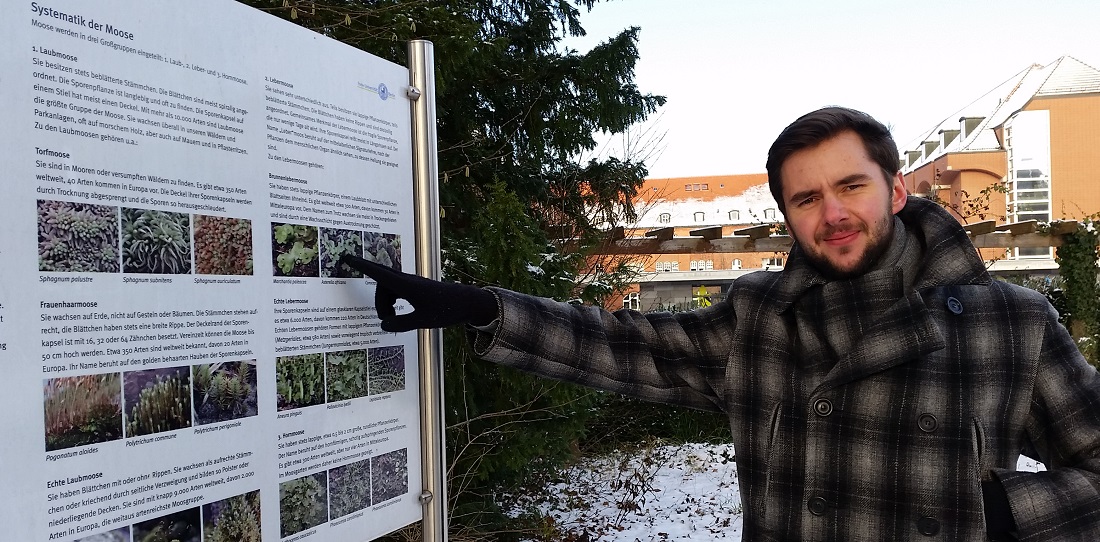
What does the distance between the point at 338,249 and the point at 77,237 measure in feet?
1.95

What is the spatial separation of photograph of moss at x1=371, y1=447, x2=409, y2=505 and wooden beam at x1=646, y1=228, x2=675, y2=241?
6.48 meters

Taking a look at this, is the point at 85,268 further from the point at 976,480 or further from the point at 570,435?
the point at 570,435

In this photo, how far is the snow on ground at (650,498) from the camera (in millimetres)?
5727

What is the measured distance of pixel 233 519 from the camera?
4.91 ft

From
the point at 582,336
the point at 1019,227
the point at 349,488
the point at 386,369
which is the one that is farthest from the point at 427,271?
the point at 1019,227

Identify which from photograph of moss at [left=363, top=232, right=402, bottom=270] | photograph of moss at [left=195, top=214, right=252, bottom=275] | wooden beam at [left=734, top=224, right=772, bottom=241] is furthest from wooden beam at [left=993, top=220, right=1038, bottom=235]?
photograph of moss at [left=195, top=214, right=252, bottom=275]

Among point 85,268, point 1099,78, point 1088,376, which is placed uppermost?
point 1099,78

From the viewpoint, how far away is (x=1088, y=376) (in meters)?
1.80

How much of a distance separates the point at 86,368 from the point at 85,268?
157 mm

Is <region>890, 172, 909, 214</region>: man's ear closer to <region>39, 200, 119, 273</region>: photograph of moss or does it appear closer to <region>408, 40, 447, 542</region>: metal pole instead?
<region>408, 40, 447, 542</region>: metal pole

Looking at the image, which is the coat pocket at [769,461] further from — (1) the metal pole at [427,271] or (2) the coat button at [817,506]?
(1) the metal pole at [427,271]

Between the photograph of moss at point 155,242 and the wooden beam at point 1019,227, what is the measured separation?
978 centimetres

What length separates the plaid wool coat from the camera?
178 centimetres

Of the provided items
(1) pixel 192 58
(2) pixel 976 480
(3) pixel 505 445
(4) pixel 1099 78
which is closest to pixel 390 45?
(3) pixel 505 445
